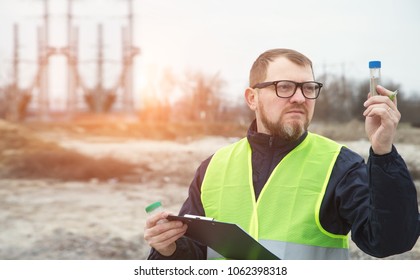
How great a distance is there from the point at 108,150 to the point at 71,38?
720 millimetres

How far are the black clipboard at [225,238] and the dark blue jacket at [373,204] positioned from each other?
219mm

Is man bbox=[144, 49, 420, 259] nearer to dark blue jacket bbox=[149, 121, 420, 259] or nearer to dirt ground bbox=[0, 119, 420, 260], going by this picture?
dark blue jacket bbox=[149, 121, 420, 259]

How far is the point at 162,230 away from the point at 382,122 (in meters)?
0.68

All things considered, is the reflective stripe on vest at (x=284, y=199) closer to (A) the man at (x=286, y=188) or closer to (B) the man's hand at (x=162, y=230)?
(A) the man at (x=286, y=188)

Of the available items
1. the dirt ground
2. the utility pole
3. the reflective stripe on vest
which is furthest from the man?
the utility pole

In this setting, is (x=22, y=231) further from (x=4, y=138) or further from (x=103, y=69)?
(x=103, y=69)

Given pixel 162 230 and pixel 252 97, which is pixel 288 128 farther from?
pixel 162 230

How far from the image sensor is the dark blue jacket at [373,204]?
1.27 m

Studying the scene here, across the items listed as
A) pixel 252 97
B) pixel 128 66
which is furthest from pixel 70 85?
pixel 252 97

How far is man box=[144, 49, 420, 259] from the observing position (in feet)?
4.57

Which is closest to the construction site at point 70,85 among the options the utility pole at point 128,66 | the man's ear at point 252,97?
the utility pole at point 128,66

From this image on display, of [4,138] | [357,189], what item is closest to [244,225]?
[357,189]

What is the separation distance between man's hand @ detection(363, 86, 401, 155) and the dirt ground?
1.83 meters
